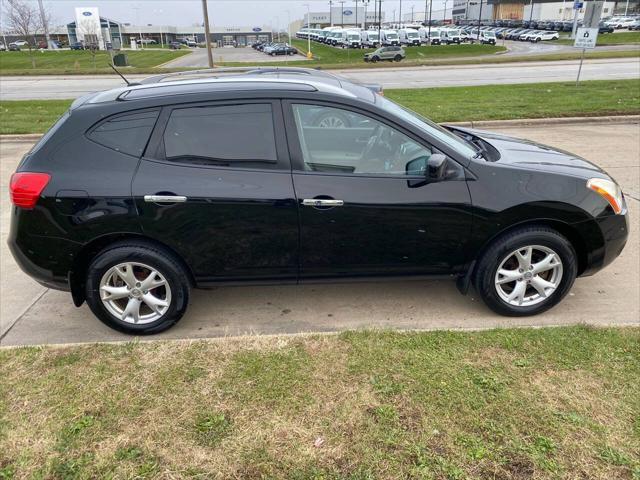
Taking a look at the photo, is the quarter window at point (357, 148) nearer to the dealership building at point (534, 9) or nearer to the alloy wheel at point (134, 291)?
the alloy wheel at point (134, 291)

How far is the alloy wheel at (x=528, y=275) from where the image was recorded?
3521mm

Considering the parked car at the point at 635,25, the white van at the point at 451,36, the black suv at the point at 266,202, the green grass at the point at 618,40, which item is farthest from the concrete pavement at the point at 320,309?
the parked car at the point at 635,25

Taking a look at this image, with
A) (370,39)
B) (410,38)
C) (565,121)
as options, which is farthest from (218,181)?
(410,38)

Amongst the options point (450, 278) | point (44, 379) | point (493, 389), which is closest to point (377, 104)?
point (450, 278)

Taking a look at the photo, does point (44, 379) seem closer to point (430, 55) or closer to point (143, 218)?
point (143, 218)

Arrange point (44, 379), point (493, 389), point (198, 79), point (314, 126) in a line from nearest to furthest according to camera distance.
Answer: point (493, 389), point (44, 379), point (314, 126), point (198, 79)

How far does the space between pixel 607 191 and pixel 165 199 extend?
3.07 meters

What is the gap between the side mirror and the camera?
3.23m

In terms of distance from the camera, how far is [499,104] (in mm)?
12516

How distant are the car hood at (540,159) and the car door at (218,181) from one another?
160 cm

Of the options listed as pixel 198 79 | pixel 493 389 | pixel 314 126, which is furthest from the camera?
pixel 198 79

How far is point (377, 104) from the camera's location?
3475 millimetres

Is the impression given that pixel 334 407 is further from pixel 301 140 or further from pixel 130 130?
pixel 130 130

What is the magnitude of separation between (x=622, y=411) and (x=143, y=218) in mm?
2998
